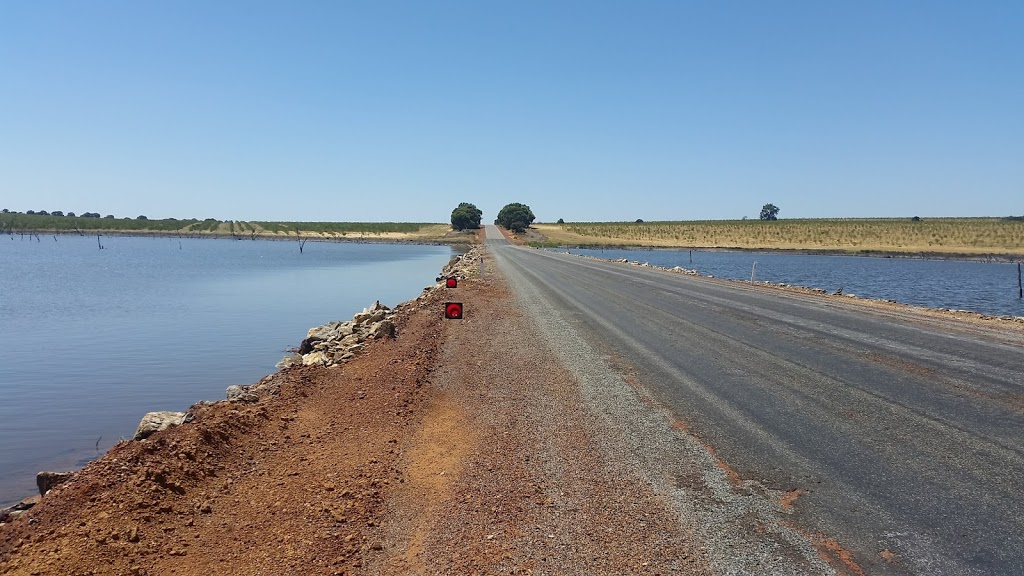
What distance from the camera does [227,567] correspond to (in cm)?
451

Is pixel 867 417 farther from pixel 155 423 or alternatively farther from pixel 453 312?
pixel 453 312

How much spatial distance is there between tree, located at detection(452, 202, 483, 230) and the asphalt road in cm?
12096

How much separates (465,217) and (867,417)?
130 m

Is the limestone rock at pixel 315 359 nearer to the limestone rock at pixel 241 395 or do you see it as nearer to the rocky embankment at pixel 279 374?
the rocky embankment at pixel 279 374

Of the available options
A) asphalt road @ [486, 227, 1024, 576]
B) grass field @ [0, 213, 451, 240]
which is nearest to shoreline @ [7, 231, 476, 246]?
grass field @ [0, 213, 451, 240]

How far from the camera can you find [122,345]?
19078mm

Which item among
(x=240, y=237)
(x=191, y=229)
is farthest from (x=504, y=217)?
(x=191, y=229)

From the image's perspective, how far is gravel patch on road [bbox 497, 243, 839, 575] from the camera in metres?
4.44

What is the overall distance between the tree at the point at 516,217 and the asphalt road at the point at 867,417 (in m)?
119

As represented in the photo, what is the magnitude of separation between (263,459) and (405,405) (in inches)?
84.5

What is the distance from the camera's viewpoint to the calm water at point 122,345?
10898 mm

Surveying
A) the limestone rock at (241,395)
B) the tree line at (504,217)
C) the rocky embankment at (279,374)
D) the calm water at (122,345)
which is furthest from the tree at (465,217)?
the limestone rock at (241,395)

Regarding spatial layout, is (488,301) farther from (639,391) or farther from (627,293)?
(639,391)

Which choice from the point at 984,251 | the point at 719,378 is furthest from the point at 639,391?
the point at 984,251
